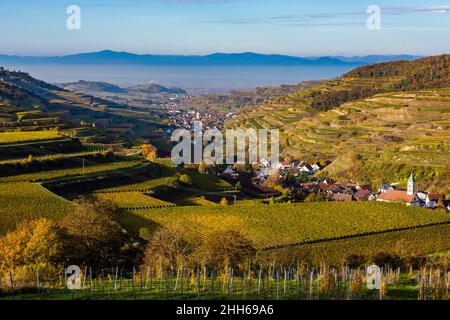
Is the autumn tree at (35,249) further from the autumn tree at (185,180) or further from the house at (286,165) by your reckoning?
the house at (286,165)

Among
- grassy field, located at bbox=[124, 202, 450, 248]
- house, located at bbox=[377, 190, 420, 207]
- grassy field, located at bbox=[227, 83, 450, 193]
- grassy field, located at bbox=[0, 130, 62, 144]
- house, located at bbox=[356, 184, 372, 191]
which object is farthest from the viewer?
grassy field, located at bbox=[227, 83, 450, 193]

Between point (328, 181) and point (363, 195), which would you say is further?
point (328, 181)

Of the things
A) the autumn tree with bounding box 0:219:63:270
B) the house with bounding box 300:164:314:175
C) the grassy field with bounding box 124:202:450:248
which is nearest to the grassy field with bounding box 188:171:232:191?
the grassy field with bounding box 124:202:450:248

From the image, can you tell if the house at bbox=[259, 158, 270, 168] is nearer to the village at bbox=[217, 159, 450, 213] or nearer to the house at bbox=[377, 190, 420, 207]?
the village at bbox=[217, 159, 450, 213]

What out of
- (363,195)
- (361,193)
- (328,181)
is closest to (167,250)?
(363,195)

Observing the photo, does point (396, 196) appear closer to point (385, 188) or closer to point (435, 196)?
point (435, 196)
